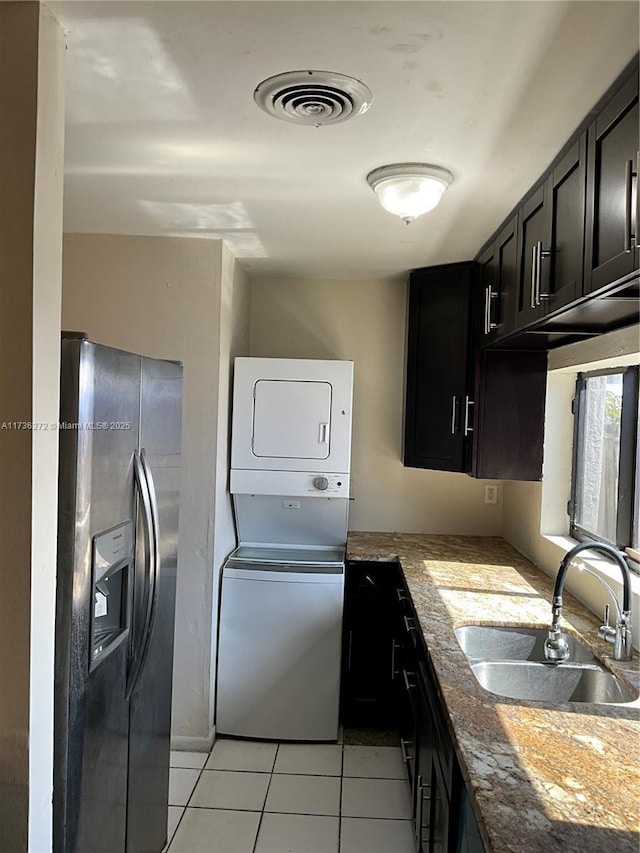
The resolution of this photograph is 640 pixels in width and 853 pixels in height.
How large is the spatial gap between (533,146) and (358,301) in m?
2.08

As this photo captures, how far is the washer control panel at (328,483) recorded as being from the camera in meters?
3.38

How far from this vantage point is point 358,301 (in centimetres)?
391

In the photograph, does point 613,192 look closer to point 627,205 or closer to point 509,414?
point 627,205

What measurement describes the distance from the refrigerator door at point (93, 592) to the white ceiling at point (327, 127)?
24.5 inches

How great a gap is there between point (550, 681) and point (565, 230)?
1.36 meters

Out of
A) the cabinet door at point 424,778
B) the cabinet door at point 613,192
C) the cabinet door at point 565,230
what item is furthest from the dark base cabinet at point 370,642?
the cabinet door at point 613,192

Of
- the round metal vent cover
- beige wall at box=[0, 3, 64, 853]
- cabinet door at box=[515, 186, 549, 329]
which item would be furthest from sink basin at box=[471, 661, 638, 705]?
the round metal vent cover

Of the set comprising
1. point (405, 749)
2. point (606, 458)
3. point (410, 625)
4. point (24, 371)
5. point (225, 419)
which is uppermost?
point (24, 371)

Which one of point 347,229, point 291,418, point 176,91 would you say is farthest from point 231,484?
point 176,91

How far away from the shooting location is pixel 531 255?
220 cm

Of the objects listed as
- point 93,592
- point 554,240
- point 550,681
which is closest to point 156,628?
point 93,592

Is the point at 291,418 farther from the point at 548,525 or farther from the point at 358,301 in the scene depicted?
the point at 548,525

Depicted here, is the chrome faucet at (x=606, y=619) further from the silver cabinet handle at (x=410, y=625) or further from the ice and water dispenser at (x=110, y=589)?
the ice and water dispenser at (x=110, y=589)


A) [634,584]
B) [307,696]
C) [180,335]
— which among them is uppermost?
[180,335]
